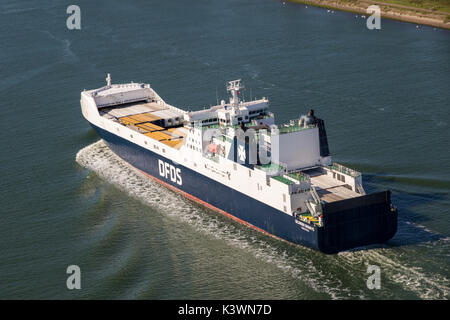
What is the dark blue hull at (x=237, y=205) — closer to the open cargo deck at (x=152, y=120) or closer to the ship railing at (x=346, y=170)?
the open cargo deck at (x=152, y=120)

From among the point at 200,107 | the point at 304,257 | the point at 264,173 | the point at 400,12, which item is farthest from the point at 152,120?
the point at 400,12

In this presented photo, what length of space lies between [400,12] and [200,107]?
4618 centimetres

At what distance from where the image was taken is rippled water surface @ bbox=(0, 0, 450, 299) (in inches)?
1898

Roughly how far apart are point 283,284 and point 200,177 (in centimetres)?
1494

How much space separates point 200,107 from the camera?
7744 centimetres

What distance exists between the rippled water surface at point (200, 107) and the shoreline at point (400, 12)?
6.84 ft

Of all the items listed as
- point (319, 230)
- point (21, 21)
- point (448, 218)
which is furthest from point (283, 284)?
point (21, 21)

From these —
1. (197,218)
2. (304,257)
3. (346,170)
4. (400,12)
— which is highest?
(400,12)

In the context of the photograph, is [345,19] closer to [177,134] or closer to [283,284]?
[177,134]

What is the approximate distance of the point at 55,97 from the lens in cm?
8325

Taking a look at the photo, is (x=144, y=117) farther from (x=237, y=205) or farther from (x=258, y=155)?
(x=258, y=155)

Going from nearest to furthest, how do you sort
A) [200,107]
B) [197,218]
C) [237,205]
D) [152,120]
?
[237,205], [197,218], [152,120], [200,107]

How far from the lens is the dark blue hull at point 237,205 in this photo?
162 ft

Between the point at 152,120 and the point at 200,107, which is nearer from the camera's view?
the point at 152,120
